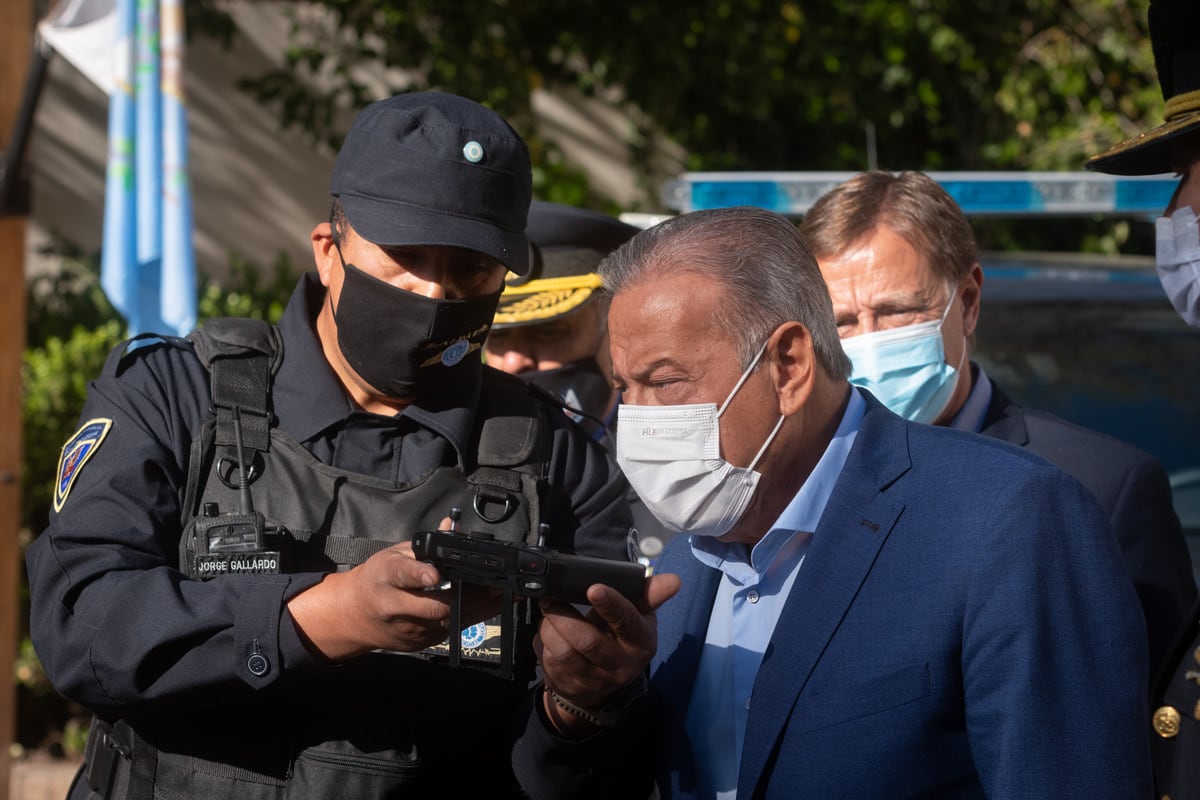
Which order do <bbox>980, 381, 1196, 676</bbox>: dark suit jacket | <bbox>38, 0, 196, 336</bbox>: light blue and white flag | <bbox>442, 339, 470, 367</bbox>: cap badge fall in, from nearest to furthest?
<bbox>442, 339, 470, 367</bbox>: cap badge
<bbox>980, 381, 1196, 676</bbox>: dark suit jacket
<bbox>38, 0, 196, 336</bbox>: light blue and white flag

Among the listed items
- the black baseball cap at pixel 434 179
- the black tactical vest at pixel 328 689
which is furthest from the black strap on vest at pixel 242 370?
the black baseball cap at pixel 434 179

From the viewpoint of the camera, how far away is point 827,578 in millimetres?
1969

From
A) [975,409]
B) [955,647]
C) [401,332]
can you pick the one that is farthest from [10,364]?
[955,647]

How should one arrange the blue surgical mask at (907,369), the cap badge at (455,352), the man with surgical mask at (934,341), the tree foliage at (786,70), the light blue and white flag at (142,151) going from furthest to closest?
the tree foliage at (786,70), the light blue and white flag at (142,151), the blue surgical mask at (907,369), the man with surgical mask at (934,341), the cap badge at (455,352)

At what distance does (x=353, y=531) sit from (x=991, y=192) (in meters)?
2.62

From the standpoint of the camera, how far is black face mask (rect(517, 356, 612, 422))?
348 cm

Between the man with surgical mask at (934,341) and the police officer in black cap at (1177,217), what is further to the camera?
the man with surgical mask at (934,341)

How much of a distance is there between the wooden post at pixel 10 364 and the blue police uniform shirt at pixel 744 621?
322 centimetres

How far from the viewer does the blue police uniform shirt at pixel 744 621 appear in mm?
2088

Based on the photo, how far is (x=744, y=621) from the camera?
215cm

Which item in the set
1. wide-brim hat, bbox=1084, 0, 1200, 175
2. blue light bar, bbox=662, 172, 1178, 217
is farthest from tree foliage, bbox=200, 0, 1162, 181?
wide-brim hat, bbox=1084, 0, 1200, 175

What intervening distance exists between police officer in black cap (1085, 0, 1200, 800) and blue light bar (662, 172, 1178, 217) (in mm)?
1500

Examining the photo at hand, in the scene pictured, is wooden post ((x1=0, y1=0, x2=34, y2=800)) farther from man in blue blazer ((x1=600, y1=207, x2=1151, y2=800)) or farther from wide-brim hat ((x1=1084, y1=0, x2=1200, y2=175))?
wide-brim hat ((x1=1084, y1=0, x2=1200, y2=175))

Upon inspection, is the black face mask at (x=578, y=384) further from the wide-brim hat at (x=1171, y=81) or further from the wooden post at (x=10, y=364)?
the wooden post at (x=10, y=364)
